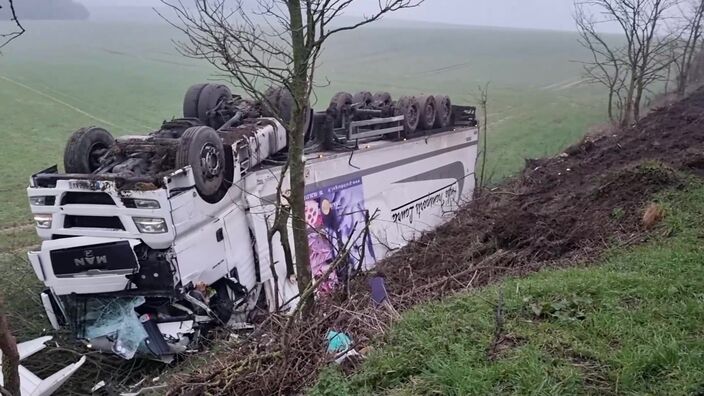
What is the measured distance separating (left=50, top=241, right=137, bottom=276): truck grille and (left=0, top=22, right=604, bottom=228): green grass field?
5656 mm

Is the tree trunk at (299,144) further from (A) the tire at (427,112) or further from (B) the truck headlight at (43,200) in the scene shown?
(A) the tire at (427,112)

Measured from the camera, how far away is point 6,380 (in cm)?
288

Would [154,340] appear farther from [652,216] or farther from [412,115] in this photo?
[412,115]

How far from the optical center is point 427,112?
391 inches

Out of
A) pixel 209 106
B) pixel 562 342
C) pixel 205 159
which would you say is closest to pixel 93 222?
pixel 205 159

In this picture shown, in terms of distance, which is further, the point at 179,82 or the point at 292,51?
the point at 179,82

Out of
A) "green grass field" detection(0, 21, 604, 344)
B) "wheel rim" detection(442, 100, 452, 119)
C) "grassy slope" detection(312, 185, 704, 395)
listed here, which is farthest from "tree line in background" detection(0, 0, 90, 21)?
"grassy slope" detection(312, 185, 704, 395)

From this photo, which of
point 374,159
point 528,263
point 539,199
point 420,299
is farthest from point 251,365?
point 539,199

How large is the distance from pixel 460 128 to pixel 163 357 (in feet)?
24.0

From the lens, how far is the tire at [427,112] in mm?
9742

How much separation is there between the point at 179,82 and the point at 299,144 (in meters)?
32.4

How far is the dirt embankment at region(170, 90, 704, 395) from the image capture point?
357 cm

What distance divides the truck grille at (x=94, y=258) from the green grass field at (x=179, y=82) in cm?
566

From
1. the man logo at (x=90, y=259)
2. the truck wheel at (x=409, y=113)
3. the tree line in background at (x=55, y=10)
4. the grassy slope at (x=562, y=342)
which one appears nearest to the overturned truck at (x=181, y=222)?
the man logo at (x=90, y=259)
